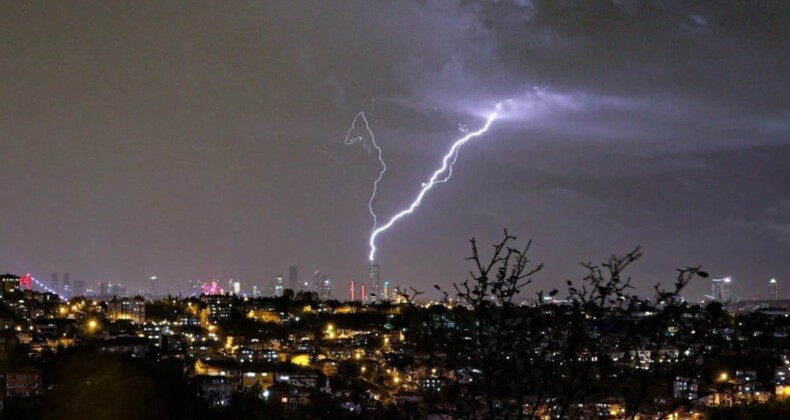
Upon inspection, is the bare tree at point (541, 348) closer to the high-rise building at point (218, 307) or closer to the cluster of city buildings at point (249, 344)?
the cluster of city buildings at point (249, 344)

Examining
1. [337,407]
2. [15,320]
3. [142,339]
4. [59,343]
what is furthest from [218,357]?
[337,407]

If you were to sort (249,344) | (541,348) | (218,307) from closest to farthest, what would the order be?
(541,348) < (249,344) < (218,307)

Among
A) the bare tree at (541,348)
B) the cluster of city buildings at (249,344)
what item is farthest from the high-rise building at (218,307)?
Answer: the bare tree at (541,348)

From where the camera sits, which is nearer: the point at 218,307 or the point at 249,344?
the point at 249,344

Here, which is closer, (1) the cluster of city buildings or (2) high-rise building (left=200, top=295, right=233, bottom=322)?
(1) the cluster of city buildings

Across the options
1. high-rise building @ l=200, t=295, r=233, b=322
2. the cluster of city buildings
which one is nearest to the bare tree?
the cluster of city buildings

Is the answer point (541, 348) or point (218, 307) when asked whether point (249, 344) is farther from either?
point (541, 348)

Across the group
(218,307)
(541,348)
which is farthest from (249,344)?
(541,348)

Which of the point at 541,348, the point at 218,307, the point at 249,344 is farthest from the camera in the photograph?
the point at 218,307

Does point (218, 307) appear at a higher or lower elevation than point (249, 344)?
higher

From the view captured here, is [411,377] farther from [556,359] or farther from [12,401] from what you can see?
[12,401]

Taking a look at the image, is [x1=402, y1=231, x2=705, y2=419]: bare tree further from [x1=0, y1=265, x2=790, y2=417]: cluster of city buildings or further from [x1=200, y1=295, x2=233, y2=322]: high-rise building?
[x1=200, y1=295, x2=233, y2=322]: high-rise building
